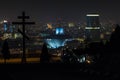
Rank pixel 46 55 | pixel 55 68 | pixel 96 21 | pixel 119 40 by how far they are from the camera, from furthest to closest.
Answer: pixel 96 21 → pixel 46 55 → pixel 119 40 → pixel 55 68

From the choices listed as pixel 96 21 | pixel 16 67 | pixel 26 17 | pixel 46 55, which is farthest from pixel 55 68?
pixel 96 21

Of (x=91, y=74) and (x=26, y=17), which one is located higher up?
(x=26, y=17)

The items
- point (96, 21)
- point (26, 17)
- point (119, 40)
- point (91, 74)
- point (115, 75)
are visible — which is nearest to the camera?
point (115, 75)

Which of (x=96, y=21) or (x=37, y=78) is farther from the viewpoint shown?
(x=96, y=21)

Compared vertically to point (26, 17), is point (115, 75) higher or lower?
lower

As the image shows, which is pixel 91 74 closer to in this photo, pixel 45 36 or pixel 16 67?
pixel 16 67

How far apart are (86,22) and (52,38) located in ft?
132

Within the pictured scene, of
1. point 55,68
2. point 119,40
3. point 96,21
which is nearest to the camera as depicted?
point 55,68

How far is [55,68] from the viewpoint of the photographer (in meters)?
20.4

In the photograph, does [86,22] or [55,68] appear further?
[86,22]

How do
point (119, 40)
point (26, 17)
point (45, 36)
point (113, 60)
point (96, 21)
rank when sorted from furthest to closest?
1. point (96, 21)
2. point (45, 36)
3. point (26, 17)
4. point (119, 40)
5. point (113, 60)

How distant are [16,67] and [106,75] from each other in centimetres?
763

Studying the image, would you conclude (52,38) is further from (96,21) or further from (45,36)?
(96,21)

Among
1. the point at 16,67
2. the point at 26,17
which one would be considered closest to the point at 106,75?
the point at 16,67
